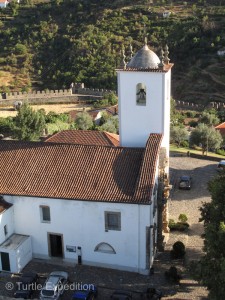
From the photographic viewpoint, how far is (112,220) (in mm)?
27516

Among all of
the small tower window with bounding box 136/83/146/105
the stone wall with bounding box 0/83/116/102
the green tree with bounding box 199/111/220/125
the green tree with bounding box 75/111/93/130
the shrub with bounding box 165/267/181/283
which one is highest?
the small tower window with bounding box 136/83/146/105

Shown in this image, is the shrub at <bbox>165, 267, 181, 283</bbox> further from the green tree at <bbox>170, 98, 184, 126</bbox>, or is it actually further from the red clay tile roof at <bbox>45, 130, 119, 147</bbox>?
the green tree at <bbox>170, 98, 184, 126</bbox>

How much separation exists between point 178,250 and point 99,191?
21.4ft

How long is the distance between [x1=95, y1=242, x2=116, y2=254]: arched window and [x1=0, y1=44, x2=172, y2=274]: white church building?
61 millimetres

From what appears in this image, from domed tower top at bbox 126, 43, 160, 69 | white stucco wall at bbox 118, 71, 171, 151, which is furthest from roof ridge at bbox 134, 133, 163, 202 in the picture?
domed tower top at bbox 126, 43, 160, 69

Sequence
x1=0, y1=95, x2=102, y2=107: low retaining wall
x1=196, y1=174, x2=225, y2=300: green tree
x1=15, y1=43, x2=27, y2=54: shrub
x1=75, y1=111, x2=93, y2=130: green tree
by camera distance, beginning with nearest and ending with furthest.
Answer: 1. x1=196, y1=174, x2=225, y2=300: green tree
2. x1=75, y1=111, x2=93, y2=130: green tree
3. x1=0, y1=95, x2=102, y2=107: low retaining wall
4. x1=15, y1=43, x2=27, y2=54: shrub

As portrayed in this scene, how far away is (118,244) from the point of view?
2769 cm

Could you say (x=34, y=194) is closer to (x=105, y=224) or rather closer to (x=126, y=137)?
(x=105, y=224)

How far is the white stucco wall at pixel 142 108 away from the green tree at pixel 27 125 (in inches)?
725

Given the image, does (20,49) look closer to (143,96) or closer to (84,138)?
(84,138)

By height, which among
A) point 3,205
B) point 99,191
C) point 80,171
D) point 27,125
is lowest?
point 3,205

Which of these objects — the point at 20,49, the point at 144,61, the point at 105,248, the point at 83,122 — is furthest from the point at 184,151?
the point at 20,49

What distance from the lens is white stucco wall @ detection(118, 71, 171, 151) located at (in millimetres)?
29719

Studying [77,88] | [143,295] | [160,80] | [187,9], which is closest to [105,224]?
[143,295]
